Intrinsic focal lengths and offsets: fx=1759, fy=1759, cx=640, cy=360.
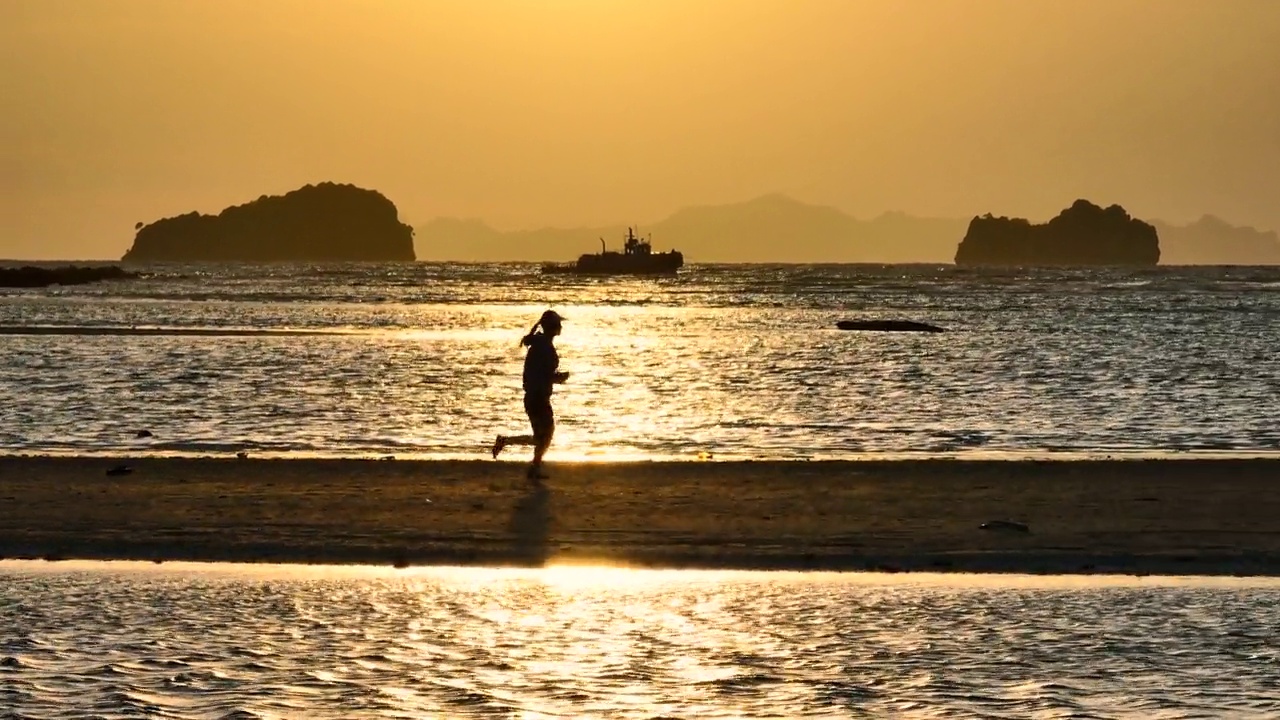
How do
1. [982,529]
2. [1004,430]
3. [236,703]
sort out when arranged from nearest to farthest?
[236,703] < [982,529] < [1004,430]

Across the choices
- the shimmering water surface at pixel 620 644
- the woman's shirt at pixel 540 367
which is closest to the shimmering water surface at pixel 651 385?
the woman's shirt at pixel 540 367

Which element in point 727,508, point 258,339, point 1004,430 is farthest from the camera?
point 258,339

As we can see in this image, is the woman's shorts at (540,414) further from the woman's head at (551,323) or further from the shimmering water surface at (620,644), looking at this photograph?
the shimmering water surface at (620,644)

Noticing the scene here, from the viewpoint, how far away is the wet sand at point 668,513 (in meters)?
15.8

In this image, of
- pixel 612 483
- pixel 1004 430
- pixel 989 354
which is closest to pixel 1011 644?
pixel 612 483

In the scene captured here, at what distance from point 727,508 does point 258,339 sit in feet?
165

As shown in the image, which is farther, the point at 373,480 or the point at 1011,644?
→ the point at 373,480

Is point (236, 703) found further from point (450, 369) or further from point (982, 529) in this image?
point (450, 369)

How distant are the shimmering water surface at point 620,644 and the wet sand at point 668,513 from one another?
2.97ft

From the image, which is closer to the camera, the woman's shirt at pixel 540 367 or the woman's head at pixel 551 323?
the woman's head at pixel 551 323

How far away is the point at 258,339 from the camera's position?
6662cm

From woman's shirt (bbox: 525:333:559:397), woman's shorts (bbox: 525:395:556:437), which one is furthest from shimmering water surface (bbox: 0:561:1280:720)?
woman's shorts (bbox: 525:395:556:437)

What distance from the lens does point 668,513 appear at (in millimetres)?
18328

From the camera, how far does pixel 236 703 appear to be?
9.98 m
